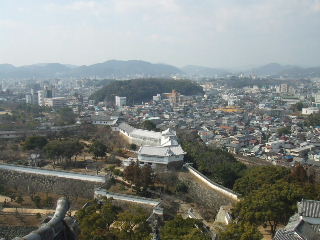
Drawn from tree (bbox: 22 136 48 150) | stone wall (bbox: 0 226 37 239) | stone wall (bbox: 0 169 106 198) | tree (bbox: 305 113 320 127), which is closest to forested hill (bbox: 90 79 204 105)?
tree (bbox: 305 113 320 127)

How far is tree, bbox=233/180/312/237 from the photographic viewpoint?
11499 millimetres

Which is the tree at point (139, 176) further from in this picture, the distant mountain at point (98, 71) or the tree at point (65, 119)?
the distant mountain at point (98, 71)

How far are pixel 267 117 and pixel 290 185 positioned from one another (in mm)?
34241

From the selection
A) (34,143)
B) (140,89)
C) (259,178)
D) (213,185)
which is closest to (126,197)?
(213,185)

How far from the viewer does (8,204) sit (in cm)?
1606

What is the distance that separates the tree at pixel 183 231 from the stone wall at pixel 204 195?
174 inches

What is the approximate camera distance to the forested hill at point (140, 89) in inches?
2645

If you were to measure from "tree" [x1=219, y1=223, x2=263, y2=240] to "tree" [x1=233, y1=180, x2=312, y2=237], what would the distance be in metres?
1.59

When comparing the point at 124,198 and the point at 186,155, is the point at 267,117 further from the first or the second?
the point at 124,198

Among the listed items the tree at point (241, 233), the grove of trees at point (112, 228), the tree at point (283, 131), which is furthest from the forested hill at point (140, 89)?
the tree at point (241, 233)

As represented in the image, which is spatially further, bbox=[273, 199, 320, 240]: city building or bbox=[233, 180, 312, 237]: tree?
bbox=[233, 180, 312, 237]: tree

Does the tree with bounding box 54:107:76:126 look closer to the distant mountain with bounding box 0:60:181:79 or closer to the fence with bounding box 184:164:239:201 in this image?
the fence with bounding box 184:164:239:201

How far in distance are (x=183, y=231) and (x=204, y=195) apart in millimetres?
6407

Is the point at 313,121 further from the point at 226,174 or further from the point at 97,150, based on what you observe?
the point at 97,150
